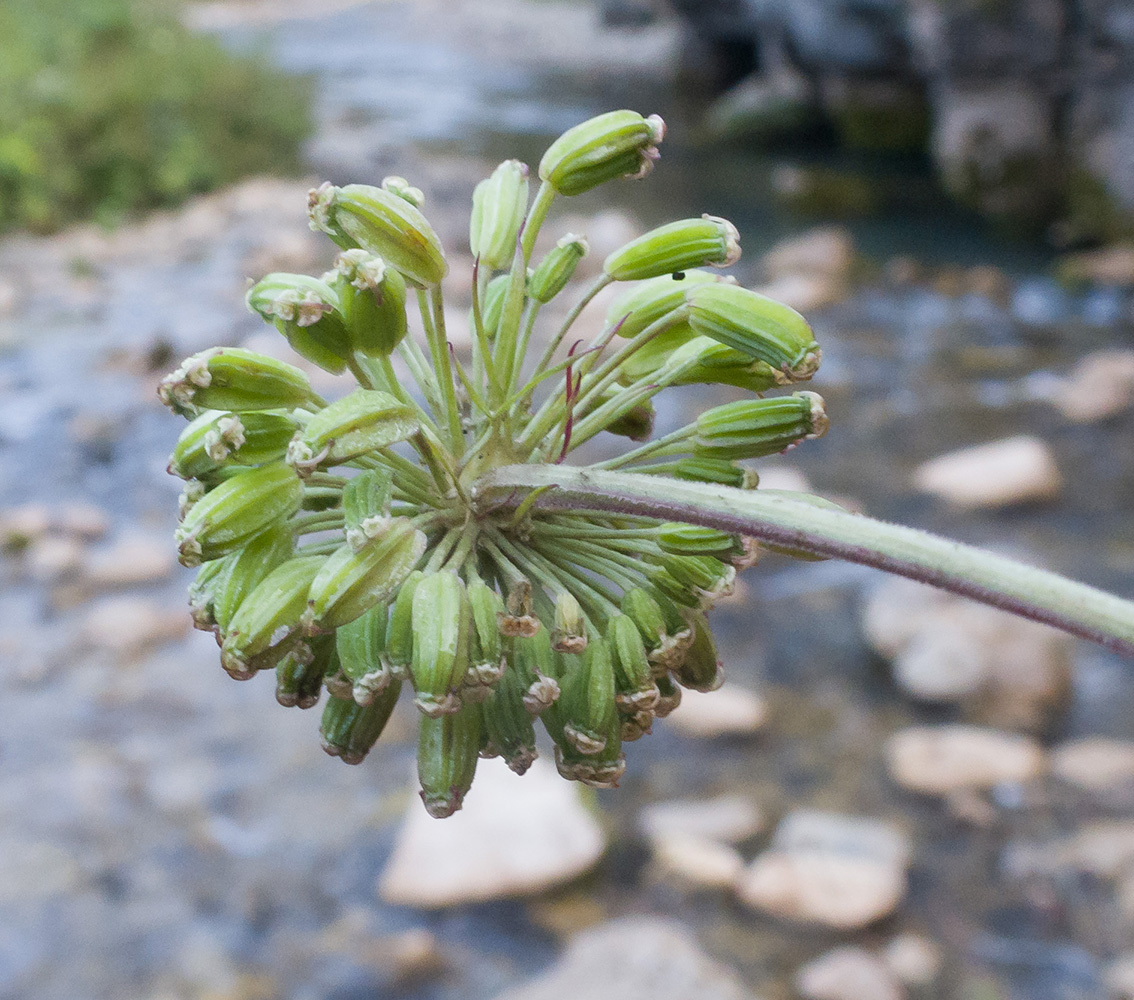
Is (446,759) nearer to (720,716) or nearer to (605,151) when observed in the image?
(605,151)

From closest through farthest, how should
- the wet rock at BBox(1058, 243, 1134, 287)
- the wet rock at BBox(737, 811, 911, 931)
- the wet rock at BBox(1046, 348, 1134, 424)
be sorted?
1. the wet rock at BBox(737, 811, 911, 931)
2. the wet rock at BBox(1046, 348, 1134, 424)
3. the wet rock at BBox(1058, 243, 1134, 287)

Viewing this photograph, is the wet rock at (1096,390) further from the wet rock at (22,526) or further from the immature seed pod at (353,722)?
the immature seed pod at (353,722)

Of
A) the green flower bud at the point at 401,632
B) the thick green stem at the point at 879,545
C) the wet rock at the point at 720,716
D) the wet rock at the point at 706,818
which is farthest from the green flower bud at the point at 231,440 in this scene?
the wet rock at the point at 720,716

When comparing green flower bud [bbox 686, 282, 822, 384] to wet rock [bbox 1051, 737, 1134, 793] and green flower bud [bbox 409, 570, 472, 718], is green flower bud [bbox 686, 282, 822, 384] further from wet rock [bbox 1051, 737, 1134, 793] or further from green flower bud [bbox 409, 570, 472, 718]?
wet rock [bbox 1051, 737, 1134, 793]

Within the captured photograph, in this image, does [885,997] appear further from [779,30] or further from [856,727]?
[779,30]

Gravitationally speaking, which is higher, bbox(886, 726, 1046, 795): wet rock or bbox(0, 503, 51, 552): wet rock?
bbox(0, 503, 51, 552): wet rock

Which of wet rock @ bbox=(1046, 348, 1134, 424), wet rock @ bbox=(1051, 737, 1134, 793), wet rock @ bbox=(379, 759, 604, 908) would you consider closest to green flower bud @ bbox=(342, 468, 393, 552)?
wet rock @ bbox=(379, 759, 604, 908)

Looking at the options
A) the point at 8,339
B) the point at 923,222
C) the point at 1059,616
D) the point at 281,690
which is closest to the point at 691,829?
the point at 281,690
